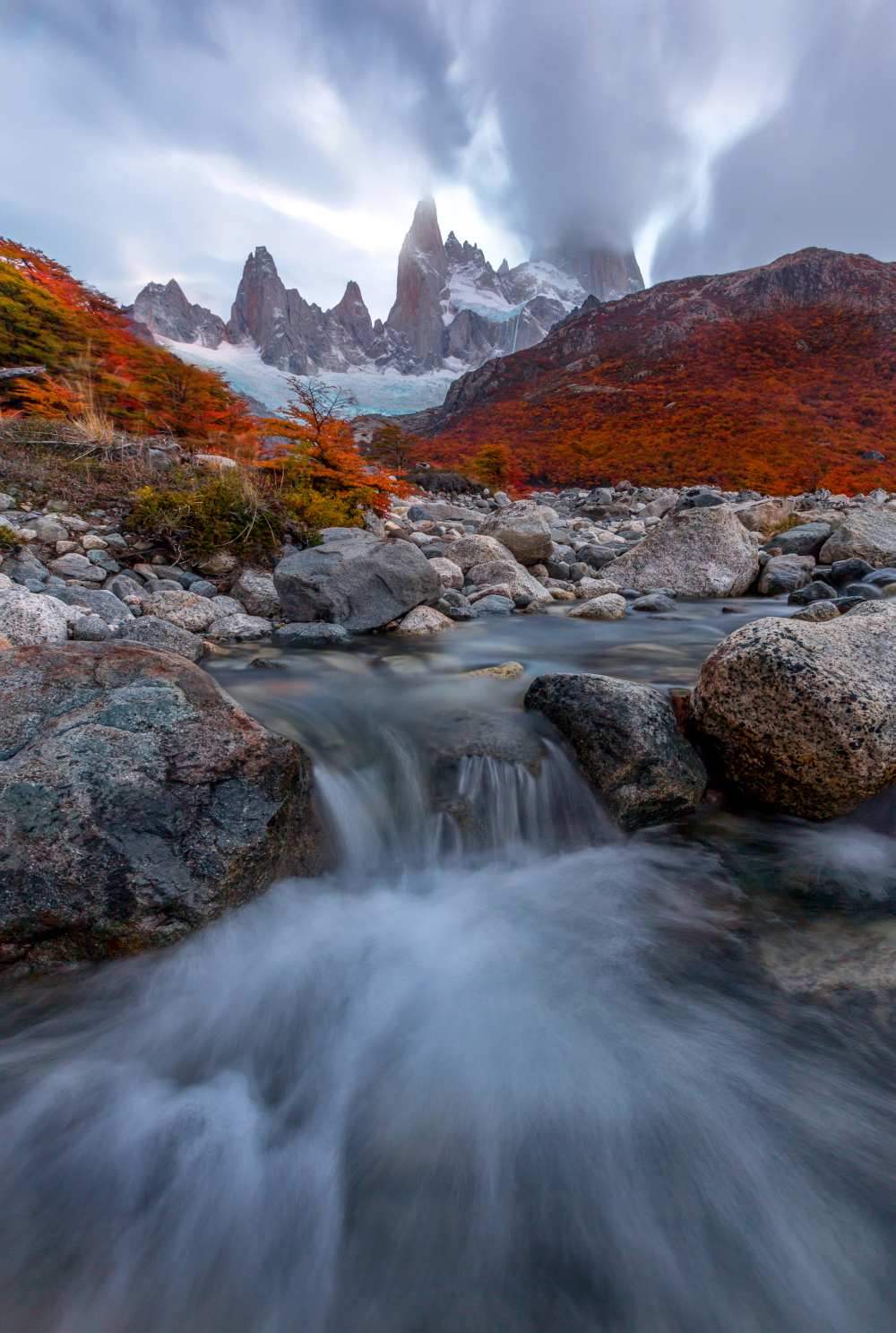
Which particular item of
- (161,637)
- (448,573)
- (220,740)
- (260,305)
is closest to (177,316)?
(260,305)

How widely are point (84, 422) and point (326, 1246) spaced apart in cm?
1050

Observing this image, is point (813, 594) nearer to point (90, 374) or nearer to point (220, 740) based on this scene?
point (220, 740)

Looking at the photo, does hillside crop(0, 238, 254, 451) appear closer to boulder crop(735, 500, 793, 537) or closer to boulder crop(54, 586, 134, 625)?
boulder crop(54, 586, 134, 625)

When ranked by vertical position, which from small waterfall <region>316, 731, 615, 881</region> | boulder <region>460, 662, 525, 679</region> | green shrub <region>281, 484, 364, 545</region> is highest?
green shrub <region>281, 484, 364, 545</region>

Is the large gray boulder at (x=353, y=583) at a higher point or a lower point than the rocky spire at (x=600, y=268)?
lower

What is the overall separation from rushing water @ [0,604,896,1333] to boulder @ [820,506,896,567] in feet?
25.6

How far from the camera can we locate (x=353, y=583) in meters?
6.32

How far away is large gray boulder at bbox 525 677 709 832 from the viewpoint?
10.3 ft

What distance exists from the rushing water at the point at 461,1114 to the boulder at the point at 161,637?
269 centimetres

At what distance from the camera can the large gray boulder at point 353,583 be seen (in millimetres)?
6238

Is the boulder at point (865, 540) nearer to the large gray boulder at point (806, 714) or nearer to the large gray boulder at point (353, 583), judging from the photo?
the large gray boulder at point (353, 583)

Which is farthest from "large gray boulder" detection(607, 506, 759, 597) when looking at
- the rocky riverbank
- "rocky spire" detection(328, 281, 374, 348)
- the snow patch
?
"rocky spire" detection(328, 281, 374, 348)

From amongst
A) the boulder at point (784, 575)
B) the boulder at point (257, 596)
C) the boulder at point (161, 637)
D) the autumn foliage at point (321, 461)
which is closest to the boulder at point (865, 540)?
the boulder at point (784, 575)

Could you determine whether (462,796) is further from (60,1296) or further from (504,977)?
(60,1296)
